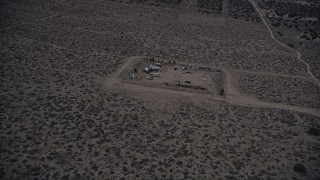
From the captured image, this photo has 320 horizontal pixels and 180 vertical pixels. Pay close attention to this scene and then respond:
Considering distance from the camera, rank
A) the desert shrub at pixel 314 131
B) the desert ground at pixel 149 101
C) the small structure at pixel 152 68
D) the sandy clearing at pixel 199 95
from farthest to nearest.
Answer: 1. the small structure at pixel 152 68
2. the sandy clearing at pixel 199 95
3. the desert shrub at pixel 314 131
4. the desert ground at pixel 149 101

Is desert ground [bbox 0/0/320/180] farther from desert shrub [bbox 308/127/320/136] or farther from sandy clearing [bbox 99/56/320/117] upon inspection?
desert shrub [bbox 308/127/320/136]

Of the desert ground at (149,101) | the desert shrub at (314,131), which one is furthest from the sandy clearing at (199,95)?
the desert shrub at (314,131)

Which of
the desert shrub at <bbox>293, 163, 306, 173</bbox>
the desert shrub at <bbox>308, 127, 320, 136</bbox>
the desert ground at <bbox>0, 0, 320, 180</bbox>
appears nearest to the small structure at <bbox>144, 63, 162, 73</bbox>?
the desert ground at <bbox>0, 0, 320, 180</bbox>

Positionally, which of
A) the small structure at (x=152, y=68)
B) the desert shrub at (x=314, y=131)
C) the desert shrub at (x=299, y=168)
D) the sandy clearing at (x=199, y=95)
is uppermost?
the small structure at (x=152, y=68)

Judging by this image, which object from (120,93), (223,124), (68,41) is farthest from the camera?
(68,41)

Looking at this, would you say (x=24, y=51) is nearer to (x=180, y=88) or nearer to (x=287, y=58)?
(x=180, y=88)

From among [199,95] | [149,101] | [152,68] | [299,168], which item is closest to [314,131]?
[299,168]

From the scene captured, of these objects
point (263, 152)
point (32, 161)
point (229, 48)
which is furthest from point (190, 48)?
point (32, 161)

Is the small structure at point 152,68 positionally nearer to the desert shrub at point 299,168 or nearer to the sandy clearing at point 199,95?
the sandy clearing at point 199,95

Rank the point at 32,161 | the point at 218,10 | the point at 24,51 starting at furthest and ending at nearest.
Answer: the point at 218,10 → the point at 24,51 → the point at 32,161
